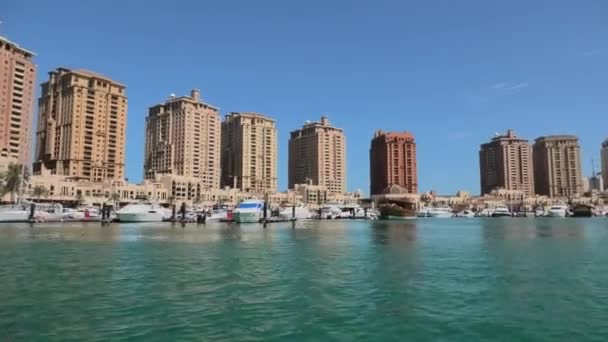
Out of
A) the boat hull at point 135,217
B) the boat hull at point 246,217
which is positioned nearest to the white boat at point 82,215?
the boat hull at point 135,217

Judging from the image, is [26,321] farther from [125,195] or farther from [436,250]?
[125,195]

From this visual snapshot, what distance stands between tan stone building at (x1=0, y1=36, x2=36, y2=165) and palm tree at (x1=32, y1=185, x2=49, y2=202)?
19655 millimetres

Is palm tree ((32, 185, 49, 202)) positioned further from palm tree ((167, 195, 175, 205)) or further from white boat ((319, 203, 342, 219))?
white boat ((319, 203, 342, 219))

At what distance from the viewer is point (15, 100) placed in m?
173

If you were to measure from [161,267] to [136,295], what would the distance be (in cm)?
1009

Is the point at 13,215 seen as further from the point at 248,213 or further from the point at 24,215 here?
the point at 248,213

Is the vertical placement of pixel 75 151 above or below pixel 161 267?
above

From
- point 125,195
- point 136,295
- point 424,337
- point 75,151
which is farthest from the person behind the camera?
point 75,151

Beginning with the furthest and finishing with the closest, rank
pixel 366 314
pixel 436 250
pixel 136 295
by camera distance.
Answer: pixel 436 250, pixel 136 295, pixel 366 314

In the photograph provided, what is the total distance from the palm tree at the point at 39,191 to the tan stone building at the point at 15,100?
1965 centimetres

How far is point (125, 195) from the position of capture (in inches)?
7288

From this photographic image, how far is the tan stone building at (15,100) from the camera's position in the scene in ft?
551

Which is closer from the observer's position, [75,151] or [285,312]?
[285,312]

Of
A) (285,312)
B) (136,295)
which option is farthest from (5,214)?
(285,312)
